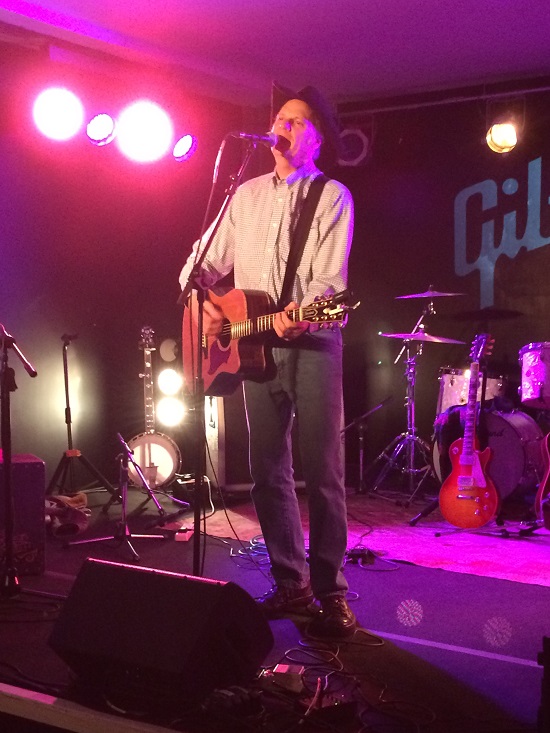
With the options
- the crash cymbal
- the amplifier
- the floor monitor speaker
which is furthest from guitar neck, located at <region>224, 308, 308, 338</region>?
the crash cymbal

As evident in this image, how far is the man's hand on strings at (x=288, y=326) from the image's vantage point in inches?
110

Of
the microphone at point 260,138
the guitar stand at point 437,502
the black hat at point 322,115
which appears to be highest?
the black hat at point 322,115

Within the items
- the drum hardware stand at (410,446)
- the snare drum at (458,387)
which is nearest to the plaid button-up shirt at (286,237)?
the snare drum at (458,387)

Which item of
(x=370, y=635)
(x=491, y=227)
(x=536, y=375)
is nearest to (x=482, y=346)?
(x=536, y=375)

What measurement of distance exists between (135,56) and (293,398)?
484cm

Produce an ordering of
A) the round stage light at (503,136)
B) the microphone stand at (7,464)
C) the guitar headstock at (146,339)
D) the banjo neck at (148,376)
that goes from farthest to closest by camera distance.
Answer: the round stage light at (503,136)
the guitar headstock at (146,339)
the banjo neck at (148,376)
the microphone stand at (7,464)

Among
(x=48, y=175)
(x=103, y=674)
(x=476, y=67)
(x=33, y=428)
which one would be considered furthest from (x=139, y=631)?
(x=476, y=67)

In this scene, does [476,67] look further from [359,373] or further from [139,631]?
[139,631]

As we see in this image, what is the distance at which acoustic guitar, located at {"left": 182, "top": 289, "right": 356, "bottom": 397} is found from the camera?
2926 mm

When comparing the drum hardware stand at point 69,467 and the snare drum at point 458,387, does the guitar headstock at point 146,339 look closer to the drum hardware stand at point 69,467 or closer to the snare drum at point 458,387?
the drum hardware stand at point 69,467

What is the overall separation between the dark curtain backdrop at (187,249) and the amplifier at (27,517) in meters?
2.29

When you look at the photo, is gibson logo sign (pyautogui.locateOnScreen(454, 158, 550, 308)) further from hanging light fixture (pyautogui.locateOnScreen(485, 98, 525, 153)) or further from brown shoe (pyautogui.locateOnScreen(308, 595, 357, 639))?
brown shoe (pyautogui.locateOnScreen(308, 595, 357, 639))

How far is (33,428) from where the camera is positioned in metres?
6.23

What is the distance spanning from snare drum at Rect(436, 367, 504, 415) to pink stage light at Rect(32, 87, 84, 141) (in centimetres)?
377
